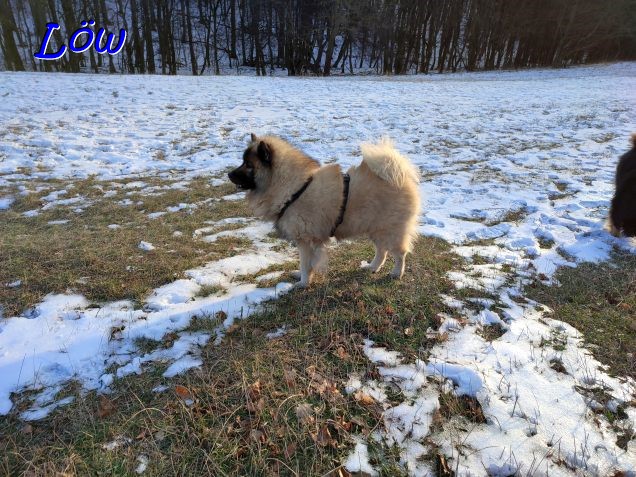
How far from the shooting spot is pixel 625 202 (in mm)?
4777

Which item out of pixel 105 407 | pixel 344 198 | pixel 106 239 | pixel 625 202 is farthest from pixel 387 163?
pixel 106 239

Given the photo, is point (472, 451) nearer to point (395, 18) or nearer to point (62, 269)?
point (62, 269)

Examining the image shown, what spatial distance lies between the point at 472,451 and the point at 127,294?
301 centimetres

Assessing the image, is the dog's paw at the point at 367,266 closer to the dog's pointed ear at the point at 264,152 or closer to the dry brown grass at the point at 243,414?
the dry brown grass at the point at 243,414

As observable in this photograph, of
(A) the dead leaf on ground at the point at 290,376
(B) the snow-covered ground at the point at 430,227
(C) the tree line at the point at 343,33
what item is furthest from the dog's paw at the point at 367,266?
(C) the tree line at the point at 343,33

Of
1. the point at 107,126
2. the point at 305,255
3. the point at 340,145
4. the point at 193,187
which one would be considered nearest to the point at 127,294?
the point at 305,255

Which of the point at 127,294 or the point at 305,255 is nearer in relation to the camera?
the point at 127,294

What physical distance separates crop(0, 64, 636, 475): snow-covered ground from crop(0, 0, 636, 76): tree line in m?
15.6

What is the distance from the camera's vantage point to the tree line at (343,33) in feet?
92.1

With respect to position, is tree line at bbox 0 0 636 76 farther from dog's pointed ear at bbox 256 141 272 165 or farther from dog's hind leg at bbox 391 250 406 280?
dog's hind leg at bbox 391 250 406 280

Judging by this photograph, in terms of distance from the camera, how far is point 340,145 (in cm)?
937

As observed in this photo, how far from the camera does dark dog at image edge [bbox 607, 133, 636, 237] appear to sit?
4.75 meters

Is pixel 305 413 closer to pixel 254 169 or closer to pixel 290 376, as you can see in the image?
pixel 290 376

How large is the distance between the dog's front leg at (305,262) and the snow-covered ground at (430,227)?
182mm
